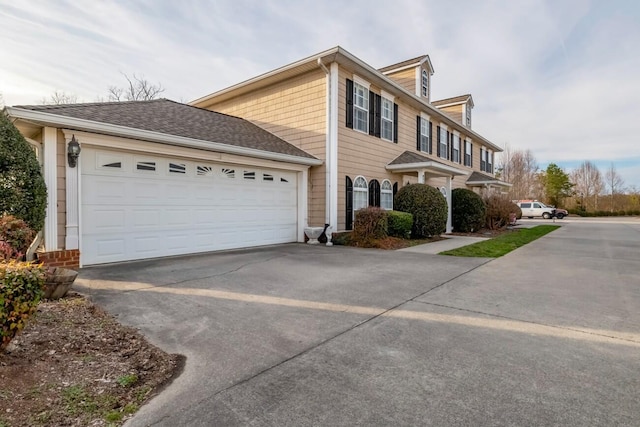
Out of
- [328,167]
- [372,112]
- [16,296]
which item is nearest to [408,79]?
[372,112]

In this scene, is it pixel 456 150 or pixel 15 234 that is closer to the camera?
pixel 15 234

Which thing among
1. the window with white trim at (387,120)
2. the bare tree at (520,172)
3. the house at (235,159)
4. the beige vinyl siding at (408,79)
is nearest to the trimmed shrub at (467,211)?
the house at (235,159)

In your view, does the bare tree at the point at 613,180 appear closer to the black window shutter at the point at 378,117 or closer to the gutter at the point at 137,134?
the black window shutter at the point at 378,117

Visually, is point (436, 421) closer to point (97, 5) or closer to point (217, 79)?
point (97, 5)

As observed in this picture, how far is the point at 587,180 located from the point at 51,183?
59.0m

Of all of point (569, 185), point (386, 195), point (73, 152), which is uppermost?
point (569, 185)

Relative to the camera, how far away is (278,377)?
259 cm

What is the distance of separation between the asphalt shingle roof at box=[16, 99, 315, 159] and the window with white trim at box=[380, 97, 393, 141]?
12.0 feet

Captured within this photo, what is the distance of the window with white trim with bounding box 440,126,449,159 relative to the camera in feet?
58.5

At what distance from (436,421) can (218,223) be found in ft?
25.9

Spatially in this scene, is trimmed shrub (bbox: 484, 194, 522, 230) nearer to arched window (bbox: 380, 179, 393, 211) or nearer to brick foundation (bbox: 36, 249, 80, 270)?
arched window (bbox: 380, 179, 393, 211)

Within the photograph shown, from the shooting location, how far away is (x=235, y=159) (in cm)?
909

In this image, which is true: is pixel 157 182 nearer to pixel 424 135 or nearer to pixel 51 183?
pixel 51 183

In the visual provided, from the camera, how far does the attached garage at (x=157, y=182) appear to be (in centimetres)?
632
